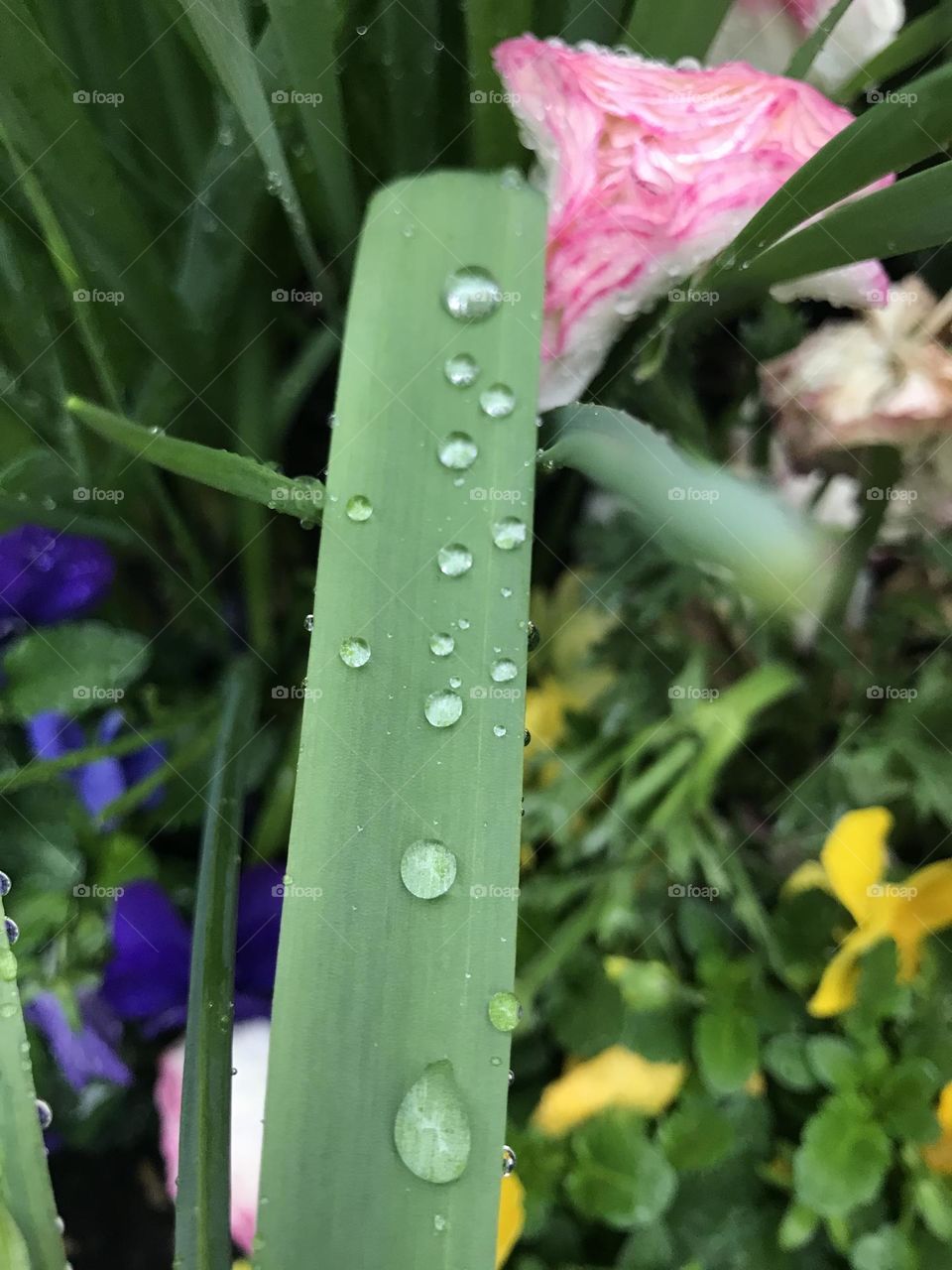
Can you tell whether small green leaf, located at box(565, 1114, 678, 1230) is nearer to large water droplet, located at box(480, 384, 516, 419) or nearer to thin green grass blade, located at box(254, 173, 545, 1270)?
thin green grass blade, located at box(254, 173, 545, 1270)

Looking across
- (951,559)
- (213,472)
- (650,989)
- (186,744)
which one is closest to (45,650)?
(186,744)

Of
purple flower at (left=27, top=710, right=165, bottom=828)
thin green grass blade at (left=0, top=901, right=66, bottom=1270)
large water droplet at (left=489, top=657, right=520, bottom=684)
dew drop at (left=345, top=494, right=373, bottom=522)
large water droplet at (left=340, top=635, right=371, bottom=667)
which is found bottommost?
purple flower at (left=27, top=710, right=165, bottom=828)

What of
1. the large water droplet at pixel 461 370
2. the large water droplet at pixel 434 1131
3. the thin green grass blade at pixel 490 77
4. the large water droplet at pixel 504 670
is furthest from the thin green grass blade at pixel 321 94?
the large water droplet at pixel 434 1131

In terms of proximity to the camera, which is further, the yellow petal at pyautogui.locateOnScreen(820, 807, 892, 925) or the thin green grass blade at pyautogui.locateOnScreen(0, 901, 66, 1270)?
the yellow petal at pyautogui.locateOnScreen(820, 807, 892, 925)

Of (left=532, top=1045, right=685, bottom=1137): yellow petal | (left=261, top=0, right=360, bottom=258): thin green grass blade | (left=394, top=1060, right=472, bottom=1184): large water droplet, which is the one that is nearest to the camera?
(left=394, top=1060, right=472, bottom=1184): large water droplet

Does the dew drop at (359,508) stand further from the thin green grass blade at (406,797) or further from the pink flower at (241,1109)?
the pink flower at (241,1109)

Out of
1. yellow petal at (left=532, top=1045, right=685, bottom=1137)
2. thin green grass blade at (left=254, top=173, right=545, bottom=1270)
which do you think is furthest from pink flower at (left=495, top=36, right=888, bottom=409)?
yellow petal at (left=532, top=1045, right=685, bottom=1137)

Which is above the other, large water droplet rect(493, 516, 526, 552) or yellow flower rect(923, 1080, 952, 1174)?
large water droplet rect(493, 516, 526, 552)

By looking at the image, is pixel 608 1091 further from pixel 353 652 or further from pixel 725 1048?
pixel 353 652

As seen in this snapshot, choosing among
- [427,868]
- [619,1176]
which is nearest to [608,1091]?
[619,1176]
